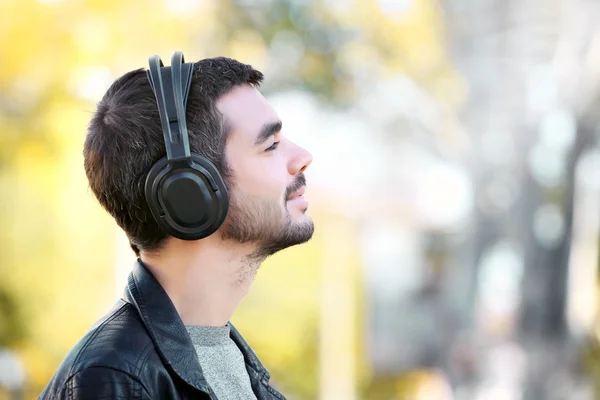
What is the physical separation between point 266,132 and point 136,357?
569 millimetres

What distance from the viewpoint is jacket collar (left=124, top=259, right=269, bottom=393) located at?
1.50 m

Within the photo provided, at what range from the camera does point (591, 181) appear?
736 cm

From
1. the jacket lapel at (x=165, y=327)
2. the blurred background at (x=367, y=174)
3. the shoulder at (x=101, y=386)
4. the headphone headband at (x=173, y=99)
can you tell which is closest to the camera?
the shoulder at (x=101, y=386)

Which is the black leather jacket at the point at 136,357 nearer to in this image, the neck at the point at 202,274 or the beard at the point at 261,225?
the neck at the point at 202,274

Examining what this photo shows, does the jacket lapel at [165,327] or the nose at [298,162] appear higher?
the nose at [298,162]

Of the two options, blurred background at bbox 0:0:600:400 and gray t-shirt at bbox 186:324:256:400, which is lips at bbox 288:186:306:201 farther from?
blurred background at bbox 0:0:600:400

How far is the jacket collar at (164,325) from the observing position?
1.50 m

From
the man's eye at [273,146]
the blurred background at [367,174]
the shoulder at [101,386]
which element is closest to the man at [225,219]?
the man's eye at [273,146]

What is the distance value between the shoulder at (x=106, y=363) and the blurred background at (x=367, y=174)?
5.49 meters

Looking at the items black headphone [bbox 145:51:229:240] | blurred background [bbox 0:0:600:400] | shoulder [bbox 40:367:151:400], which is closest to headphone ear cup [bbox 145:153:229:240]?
black headphone [bbox 145:51:229:240]

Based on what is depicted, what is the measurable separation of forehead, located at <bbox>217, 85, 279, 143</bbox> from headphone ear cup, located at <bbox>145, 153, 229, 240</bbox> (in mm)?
155

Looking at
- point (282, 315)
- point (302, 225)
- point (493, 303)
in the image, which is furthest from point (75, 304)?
point (302, 225)

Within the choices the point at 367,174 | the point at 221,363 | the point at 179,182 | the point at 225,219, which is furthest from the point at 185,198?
the point at 367,174

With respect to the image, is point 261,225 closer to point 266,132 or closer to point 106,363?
point 266,132
